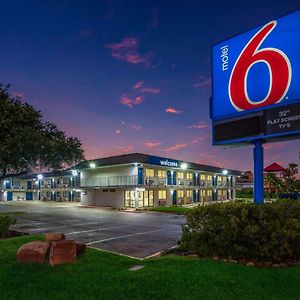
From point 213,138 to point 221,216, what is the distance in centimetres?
520

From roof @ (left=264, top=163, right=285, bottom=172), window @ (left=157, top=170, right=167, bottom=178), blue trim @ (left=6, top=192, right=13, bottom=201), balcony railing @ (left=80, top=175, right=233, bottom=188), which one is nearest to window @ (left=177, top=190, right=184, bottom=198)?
balcony railing @ (left=80, top=175, right=233, bottom=188)

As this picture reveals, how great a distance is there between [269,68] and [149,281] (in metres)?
8.92

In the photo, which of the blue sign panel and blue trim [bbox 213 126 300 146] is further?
the blue sign panel

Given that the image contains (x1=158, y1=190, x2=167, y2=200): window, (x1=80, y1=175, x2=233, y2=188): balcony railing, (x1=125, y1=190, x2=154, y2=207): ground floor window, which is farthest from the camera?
(x1=158, y1=190, x2=167, y2=200): window

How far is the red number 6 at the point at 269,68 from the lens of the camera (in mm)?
11531

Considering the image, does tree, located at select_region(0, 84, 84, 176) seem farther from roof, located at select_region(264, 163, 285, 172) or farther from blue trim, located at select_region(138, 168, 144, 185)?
blue trim, located at select_region(138, 168, 144, 185)

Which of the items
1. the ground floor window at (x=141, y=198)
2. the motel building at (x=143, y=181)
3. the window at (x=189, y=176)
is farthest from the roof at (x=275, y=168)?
the window at (x=189, y=176)

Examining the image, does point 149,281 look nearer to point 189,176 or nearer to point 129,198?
point 129,198

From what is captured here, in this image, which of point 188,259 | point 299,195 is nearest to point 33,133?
point 188,259

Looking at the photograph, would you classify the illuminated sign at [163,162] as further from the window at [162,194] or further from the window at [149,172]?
the window at [162,194]

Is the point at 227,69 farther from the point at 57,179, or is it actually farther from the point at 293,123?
the point at 57,179

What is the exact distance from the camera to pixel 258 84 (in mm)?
12117

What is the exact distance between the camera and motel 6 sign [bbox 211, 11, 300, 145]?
11320 millimetres

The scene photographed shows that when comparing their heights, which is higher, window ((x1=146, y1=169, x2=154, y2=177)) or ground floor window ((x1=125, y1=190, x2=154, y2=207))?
window ((x1=146, y1=169, x2=154, y2=177))
